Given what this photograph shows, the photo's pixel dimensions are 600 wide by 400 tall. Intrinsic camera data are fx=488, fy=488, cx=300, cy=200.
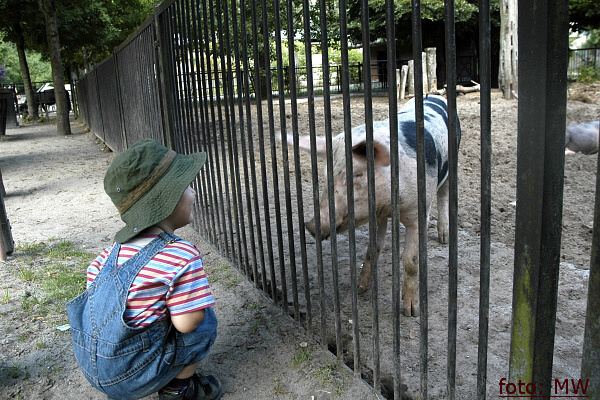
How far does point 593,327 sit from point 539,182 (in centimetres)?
43

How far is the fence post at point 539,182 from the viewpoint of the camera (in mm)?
1306

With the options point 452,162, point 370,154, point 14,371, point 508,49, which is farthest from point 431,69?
point 14,371

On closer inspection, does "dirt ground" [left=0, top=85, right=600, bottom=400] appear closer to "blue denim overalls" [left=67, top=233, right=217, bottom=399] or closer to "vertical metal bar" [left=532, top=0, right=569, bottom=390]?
"vertical metal bar" [left=532, top=0, right=569, bottom=390]

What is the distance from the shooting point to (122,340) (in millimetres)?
1946

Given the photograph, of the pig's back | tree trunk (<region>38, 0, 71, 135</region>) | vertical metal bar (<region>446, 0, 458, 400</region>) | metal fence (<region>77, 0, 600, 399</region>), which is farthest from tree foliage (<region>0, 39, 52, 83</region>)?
vertical metal bar (<region>446, 0, 458, 400</region>)

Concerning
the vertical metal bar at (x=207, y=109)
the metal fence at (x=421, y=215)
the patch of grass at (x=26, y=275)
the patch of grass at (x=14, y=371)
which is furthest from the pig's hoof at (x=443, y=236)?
the patch of grass at (x=26, y=275)

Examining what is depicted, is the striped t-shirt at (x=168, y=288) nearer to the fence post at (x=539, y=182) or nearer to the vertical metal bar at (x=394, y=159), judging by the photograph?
the vertical metal bar at (x=394, y=159)

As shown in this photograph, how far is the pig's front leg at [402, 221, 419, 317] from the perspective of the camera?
3.11 metres

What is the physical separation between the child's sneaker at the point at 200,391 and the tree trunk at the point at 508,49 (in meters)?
11.4

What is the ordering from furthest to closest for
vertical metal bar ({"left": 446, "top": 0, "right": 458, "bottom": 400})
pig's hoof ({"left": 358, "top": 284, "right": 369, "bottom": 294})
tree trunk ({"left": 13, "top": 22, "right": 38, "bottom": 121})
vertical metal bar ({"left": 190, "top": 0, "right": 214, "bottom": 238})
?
tree trunk ({"left": 13, "top": 22, "right": 38, "bottom": 121}) < vertical metal bar ({"left": 190, "top": 0, "right": 214, "bottom": 238}) < pig's hoof ({"left": 358, "top": 284, "right": 369, "bottom": 294}) < vertical metal bar ({"left": 446, "top": 0, "right": 458, "bottom": 400})

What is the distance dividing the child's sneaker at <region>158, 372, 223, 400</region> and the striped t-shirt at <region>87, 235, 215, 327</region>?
1.55 feet

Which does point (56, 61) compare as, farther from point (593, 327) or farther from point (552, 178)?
point (593, 327)

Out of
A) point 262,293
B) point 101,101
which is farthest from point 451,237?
point 101,101

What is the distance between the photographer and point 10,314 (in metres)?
3.38
